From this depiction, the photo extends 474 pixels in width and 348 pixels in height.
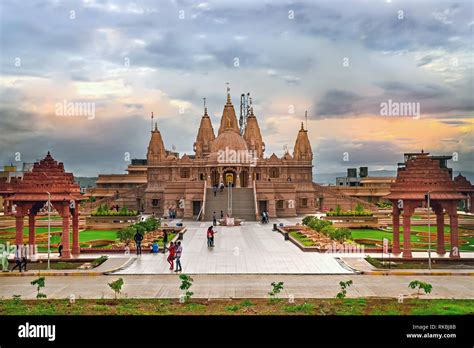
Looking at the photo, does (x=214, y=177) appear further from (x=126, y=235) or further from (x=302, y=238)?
(x=126, y=235)

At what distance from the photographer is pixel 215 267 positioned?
22703 millimetres

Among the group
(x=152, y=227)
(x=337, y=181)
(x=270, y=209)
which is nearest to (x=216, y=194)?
(x=270, y=209)

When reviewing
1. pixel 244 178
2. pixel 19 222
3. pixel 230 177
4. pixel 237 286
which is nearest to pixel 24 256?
pixel 19 222

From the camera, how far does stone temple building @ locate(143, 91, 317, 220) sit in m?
50.3

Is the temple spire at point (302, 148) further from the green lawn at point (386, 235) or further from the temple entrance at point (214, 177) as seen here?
the green lawn at point (386, 235)

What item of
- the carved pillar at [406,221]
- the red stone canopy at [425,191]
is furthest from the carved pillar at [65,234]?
the carved pillar at [406,221]

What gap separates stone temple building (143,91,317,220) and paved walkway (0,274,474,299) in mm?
25756

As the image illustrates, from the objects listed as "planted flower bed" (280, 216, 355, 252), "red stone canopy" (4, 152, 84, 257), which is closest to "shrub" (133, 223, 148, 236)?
"red stone canopy" (4, 152, 84, 257)

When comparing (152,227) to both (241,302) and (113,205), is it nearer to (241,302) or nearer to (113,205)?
(241,302)

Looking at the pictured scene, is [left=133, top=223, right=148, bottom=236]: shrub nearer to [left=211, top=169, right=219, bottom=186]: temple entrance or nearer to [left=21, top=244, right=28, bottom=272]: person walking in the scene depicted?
[left=21, top=244, right=28, bottom=272]: person walking

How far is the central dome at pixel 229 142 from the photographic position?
204 feet

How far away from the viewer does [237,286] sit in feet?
61.4

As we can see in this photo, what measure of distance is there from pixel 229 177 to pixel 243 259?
36.1 m
